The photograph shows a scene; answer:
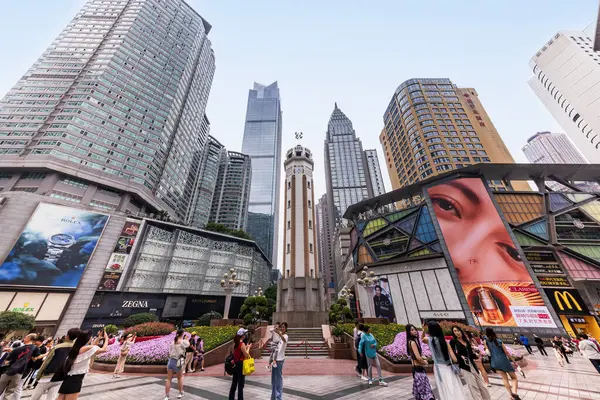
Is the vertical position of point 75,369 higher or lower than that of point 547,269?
lower

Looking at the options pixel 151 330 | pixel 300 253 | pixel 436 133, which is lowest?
pixel 151 330

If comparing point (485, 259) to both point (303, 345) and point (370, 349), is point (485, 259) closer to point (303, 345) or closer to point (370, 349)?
point (303, 345)

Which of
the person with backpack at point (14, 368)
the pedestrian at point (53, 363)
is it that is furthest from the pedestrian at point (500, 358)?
the person with backpack at point (14, 368)

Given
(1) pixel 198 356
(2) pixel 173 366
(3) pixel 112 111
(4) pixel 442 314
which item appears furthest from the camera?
(3) pixel 112 111

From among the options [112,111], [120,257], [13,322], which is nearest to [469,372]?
[13,322]

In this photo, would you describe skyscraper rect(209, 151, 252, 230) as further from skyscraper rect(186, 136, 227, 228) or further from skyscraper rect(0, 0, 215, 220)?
skyscraper rect(0, 0, 215, 220)

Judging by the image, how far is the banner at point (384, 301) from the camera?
30.2 meters

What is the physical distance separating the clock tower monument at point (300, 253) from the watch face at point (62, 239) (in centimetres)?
3132

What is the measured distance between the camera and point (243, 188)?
9919 centimetres

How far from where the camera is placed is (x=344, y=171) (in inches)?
4151

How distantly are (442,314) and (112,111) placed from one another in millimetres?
68511

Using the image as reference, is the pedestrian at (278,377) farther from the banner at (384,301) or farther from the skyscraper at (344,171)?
the skyscraper at (344,171)

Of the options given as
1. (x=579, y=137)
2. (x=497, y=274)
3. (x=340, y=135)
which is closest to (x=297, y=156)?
(x=497, y=274)

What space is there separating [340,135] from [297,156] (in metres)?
89.0
